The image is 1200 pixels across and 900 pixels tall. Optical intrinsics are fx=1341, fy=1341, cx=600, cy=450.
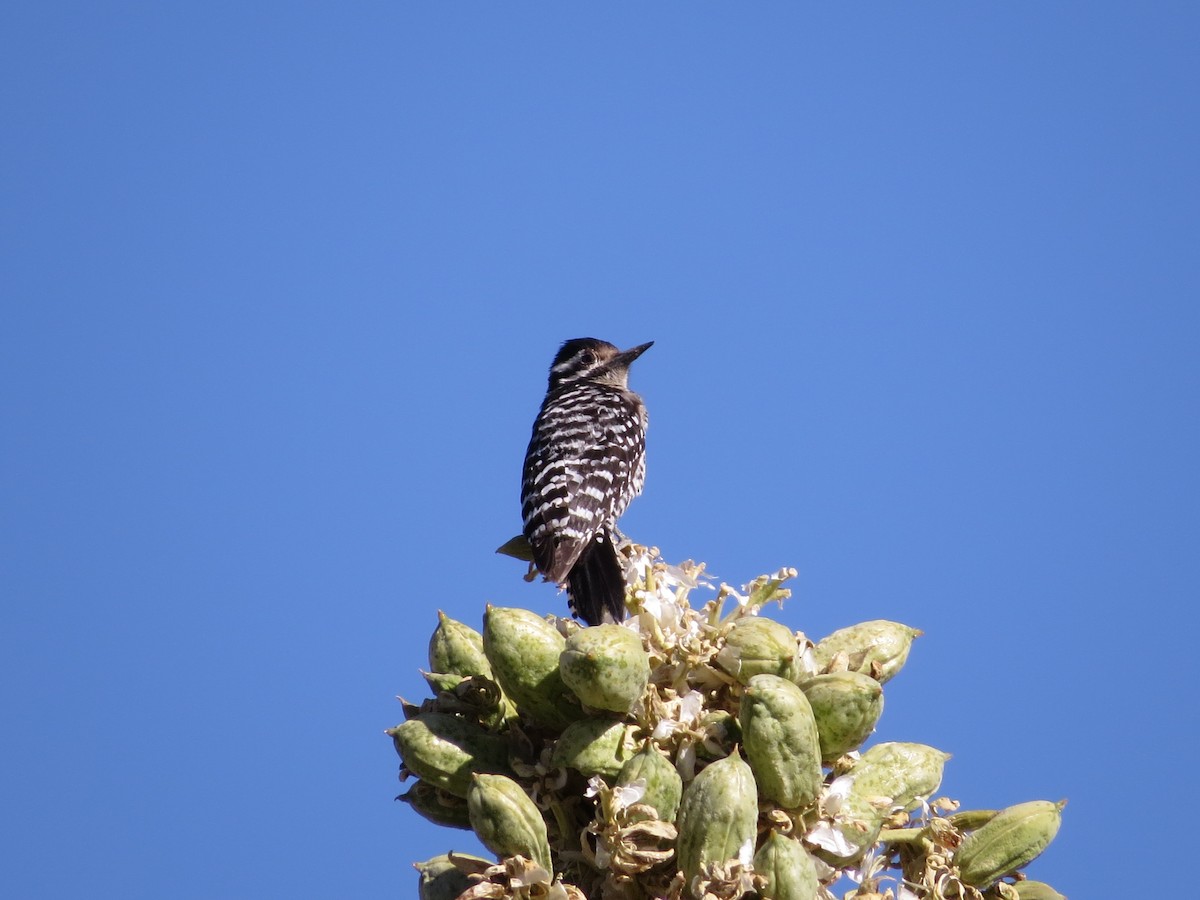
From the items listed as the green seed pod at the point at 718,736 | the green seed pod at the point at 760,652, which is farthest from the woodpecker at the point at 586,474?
the green seed pod at the point at 718,736

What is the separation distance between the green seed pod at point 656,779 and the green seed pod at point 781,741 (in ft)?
0.67

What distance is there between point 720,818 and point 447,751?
861 mm

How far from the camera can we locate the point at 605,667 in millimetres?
3375

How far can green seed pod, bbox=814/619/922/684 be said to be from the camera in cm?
380

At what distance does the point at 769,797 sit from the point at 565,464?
3.95 m

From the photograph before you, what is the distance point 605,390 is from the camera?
346 inches

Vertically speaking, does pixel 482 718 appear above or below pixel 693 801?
above

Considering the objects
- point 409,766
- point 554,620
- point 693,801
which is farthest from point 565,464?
point 693,801

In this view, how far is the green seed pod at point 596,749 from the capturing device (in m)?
3.46

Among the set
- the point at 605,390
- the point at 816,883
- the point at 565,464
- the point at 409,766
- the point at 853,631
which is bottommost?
the point at 816,883

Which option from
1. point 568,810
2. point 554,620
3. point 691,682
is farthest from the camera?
point 554,620

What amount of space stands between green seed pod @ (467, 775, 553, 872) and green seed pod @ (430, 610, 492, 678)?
593 millimetres

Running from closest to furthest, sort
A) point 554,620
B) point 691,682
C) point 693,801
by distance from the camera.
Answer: point 693,801 < point 691,682 < point 554,620

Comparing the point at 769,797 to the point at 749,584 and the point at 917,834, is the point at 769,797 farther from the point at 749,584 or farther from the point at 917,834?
the point at 749,584
